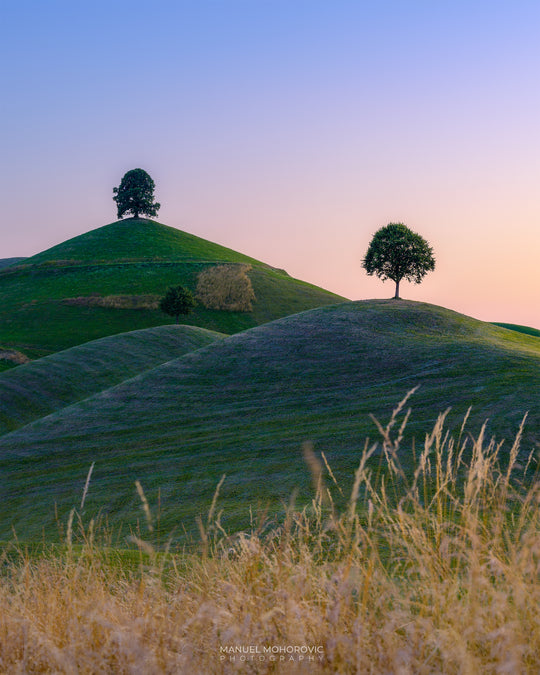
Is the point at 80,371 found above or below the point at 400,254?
below

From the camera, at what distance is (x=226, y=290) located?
76.4 metres

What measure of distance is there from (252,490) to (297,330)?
15940 millimetres

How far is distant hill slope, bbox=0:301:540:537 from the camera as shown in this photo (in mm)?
17734

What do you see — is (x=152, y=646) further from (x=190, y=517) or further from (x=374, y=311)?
(x=374, y=311)

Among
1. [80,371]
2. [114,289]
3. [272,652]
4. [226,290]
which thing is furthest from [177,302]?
[272,652]

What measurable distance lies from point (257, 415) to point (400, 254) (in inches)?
791

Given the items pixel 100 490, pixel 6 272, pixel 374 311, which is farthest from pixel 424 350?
pixel 6 272

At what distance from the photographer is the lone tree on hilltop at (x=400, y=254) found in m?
39.2

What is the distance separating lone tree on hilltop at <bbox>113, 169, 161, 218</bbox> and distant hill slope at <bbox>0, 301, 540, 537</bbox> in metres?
86.6

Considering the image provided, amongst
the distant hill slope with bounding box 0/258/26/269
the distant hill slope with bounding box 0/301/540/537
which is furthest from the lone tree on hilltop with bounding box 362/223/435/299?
the distant hill slope with bounding box 0/258/26/269

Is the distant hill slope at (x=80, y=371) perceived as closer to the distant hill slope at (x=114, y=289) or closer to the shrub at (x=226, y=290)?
the distant hill slope at (x=114, y=289)

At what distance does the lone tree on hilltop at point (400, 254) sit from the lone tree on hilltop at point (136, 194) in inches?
3189

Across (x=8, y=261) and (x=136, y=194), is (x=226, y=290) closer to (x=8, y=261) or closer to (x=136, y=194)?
(x=136, y=194)

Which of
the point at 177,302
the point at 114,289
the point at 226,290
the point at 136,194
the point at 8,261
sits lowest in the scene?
the point at 177,302
